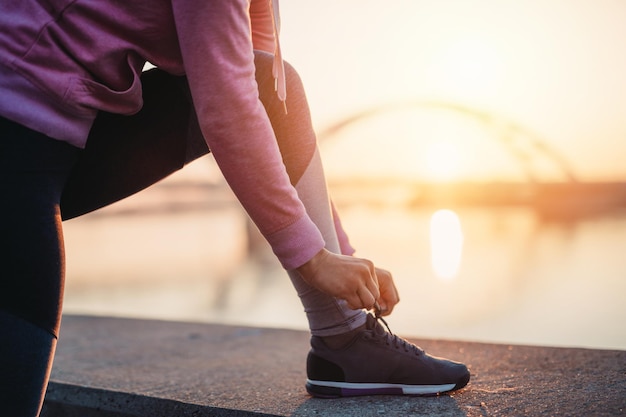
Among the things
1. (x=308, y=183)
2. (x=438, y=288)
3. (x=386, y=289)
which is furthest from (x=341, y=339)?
(x=438, y=288)

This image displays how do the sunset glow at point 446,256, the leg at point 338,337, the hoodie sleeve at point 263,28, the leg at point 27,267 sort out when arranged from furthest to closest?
the sunset glow at point 446,256
the leg at point 338,337
the hoodie sleeve at point 263,28
the leg at point 27,267

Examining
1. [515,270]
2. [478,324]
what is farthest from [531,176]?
[478,324]

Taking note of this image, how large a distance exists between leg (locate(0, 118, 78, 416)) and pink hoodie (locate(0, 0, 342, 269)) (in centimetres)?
4

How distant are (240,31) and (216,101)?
9 cm

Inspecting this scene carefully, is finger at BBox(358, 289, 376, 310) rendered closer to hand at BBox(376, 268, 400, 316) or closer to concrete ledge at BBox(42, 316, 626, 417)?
hand at BBox(376, 268, 400, 316)

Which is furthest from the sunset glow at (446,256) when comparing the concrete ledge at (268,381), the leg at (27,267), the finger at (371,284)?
the leg at (27,267)

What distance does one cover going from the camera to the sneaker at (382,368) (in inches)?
43.4

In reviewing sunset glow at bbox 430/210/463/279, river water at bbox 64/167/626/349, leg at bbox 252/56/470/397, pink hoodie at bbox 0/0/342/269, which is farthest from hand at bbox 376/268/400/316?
sunset glow at bbox 430/210/463/279

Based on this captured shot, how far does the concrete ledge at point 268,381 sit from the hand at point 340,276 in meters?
0.26

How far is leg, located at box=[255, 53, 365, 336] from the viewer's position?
42.4 inches

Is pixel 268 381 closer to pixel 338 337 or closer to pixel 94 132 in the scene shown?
pixel 338 337

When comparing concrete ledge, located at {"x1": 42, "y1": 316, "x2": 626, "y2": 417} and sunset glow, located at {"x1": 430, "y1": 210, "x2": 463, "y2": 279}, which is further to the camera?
sunset glow, located at {"x1": 430, "y1": 210, "x2": 463, "y2": 279}

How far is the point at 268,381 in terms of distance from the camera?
1377 mm

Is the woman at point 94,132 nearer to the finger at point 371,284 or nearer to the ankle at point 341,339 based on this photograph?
the finger at point 371,284
